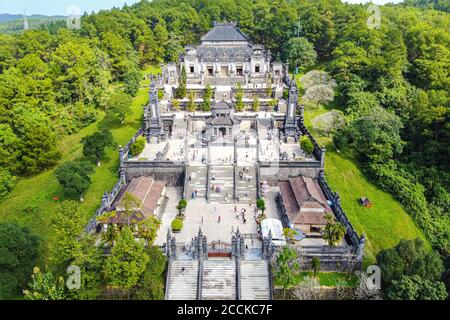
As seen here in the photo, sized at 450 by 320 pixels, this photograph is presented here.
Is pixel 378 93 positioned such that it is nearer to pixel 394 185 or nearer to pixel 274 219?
pixel 394 185

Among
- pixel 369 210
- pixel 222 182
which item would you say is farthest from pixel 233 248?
pixel 369 210

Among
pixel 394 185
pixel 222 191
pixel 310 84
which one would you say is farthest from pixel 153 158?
pixel 310 84

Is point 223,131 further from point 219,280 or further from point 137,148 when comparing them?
point 219,280

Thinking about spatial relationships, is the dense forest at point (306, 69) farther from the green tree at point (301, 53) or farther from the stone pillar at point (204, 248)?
the stone pillar at point (204, 248)

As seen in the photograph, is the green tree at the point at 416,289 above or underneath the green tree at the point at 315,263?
above

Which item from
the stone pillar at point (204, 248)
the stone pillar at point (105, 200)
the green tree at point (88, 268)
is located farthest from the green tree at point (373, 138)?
the green tree at point (88, 268)
